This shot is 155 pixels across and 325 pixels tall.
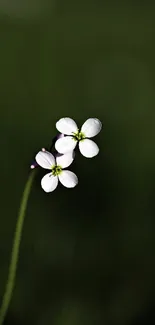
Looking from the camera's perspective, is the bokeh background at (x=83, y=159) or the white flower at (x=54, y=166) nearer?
the white flower at (x=54, y=166)

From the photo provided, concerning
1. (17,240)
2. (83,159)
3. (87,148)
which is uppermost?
(83,159)

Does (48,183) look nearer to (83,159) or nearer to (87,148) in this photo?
(87,148)

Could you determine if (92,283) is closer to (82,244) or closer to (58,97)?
(82,244)

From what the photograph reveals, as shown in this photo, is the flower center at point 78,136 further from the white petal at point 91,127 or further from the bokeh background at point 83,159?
the bokeh background at point 83,159

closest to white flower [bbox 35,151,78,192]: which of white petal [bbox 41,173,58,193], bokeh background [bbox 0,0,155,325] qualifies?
white petal [bbox 41,173,58,193]

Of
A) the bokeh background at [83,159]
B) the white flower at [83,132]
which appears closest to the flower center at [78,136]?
the white flower at [83,132]

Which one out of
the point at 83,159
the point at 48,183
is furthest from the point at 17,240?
the point at 83,159

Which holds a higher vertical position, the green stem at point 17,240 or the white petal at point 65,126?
the white petal at point 65,126
